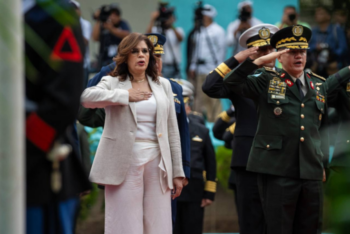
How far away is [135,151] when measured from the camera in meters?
4.52

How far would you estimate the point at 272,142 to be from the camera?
4.86m

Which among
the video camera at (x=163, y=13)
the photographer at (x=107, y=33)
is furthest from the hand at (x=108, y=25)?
the video camera at (x=163, y=13)

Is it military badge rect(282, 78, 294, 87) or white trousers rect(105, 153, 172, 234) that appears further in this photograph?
military badge rect(282, 78, 294, 87)

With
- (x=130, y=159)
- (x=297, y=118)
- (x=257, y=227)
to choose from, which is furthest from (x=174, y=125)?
(x=257, y=227)

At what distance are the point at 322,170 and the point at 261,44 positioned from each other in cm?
124

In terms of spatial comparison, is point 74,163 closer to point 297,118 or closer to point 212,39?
point 297,118

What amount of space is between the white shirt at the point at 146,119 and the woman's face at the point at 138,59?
28 centimetres

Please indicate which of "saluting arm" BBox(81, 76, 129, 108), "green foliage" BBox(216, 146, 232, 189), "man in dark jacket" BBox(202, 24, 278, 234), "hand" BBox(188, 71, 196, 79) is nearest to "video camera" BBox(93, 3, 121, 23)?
"hand" BBox(188, 71, 196, 79)

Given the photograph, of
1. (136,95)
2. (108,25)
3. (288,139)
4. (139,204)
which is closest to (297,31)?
(288,139)

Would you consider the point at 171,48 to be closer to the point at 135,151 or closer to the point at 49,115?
the point at 135,151

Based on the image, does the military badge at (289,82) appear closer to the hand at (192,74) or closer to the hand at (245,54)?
the hand at (245,54)

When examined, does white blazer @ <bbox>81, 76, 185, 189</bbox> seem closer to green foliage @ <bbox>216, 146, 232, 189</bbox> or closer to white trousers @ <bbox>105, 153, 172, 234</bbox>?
white trousers @ <bbox>105, 153, 172, 234</bbox>

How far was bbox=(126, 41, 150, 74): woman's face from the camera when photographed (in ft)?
15.6

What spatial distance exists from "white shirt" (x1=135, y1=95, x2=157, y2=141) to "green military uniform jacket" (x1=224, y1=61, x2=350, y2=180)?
707 mm
